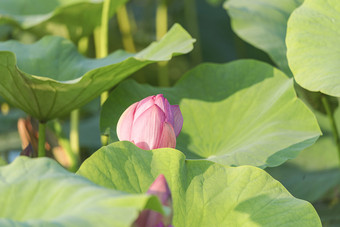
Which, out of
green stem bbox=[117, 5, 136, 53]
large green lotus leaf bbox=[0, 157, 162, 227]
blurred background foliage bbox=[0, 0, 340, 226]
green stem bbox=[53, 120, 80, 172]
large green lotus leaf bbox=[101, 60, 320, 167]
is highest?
large green lotus leaf bbox=[0, 157, 162, 227]

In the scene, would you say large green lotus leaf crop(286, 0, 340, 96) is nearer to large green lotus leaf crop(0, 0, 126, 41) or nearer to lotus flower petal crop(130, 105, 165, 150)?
lotus flower petal crop(130, 105, 165, 150)

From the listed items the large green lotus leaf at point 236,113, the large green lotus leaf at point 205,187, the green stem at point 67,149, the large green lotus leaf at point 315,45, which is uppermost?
the large green lotus leaf at point 315,45

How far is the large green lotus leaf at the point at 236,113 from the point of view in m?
0.78

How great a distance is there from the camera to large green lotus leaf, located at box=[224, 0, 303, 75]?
0.98 m

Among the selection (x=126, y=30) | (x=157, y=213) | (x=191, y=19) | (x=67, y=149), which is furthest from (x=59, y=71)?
(x=191, y=19)

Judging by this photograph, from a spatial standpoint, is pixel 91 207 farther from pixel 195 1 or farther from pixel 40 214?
pixel 195 1

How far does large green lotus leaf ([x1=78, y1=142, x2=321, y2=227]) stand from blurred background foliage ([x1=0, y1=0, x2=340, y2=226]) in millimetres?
483

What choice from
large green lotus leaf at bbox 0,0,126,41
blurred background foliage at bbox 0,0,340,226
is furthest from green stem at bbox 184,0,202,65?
large green lotus leaf at bbox 0,0,126,41

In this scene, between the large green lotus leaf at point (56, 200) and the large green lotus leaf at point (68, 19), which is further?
the large green lotus leaf at point (68, 19)

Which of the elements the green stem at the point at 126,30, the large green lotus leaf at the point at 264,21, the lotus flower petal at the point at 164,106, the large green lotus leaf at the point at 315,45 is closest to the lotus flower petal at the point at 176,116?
the lotus flower petal at the point at 164,106

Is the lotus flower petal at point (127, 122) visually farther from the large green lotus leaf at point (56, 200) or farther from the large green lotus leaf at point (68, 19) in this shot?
the large green lotus leaf at point (68, 19)

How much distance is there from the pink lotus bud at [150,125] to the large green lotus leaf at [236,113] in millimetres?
120

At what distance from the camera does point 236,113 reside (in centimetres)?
89

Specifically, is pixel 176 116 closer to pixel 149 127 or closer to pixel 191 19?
pixel 149 127
